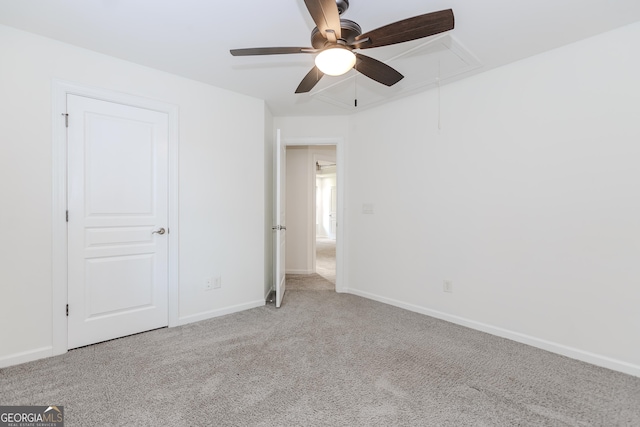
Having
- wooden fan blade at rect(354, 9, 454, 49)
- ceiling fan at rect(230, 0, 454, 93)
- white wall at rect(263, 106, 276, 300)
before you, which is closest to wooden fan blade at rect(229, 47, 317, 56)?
ceiling fan at rect(230, 0, 454, 93)

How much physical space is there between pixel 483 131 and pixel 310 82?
5.83ft

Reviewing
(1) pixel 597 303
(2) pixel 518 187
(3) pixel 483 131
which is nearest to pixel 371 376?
(1) pixel 597 303

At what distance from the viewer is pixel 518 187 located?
253 cm

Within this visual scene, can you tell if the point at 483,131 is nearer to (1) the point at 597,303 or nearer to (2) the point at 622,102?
(2) the point at 622,102

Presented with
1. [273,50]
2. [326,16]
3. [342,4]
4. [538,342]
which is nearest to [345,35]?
[342,4]

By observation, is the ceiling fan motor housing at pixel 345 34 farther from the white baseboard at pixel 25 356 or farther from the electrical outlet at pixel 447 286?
Answer: the white baseboard at pixel 25 356

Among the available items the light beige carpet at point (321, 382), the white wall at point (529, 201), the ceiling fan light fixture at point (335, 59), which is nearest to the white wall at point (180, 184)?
the light beige carpet at point (321, 382)

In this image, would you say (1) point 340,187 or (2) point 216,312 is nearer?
(2) point 216,312

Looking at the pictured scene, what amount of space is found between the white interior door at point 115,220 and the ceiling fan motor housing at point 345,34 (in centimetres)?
184

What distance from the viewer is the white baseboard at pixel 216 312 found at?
288 centimetres

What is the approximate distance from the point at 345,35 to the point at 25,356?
3196 mm

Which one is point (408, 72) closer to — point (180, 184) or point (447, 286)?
point (447, 286)

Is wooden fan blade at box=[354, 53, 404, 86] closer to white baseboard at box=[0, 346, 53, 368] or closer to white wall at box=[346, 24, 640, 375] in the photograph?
white wall at box=[346, 24, 640, 375]

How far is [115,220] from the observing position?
8.30 feet
